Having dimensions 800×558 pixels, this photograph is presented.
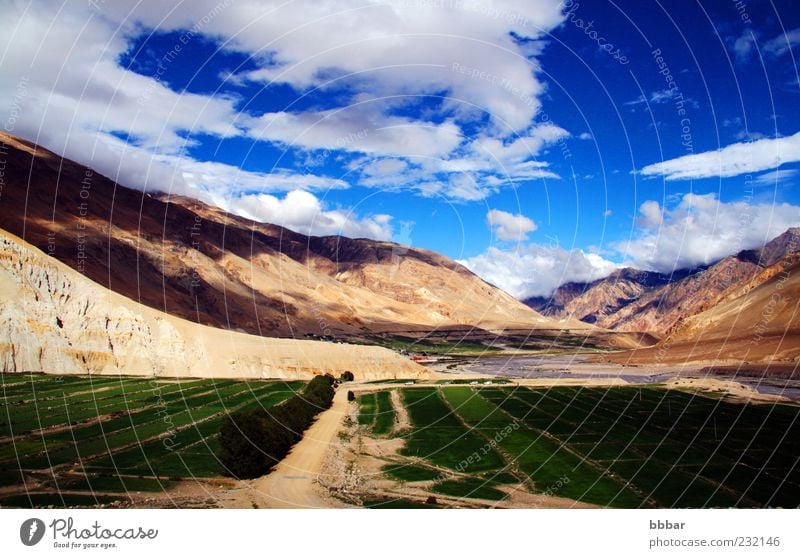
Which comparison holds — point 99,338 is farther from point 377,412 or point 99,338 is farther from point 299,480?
point 299,480

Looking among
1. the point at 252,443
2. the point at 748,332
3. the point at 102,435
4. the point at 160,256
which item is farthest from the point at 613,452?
the point at 160,256

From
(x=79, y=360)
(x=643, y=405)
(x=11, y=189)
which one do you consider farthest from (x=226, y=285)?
(x=643, y=405)

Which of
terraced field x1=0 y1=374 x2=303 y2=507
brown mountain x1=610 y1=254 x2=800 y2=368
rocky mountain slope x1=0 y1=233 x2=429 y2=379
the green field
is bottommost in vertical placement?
Result: terraced field x1=0 y1=374 x2=303 y2=507

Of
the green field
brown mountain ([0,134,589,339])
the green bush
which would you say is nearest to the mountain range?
brown mountain ([0,134,589,339])

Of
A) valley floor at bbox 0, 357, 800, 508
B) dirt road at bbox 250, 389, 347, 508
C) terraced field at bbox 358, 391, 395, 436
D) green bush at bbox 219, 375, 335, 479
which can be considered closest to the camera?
dirt road at bbox 250, 389, 347, 508

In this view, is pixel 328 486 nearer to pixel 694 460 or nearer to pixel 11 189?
pixel 694 460

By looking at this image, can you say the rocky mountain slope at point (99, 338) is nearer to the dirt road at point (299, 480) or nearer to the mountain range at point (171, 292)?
the mountain range at point (171, 292)

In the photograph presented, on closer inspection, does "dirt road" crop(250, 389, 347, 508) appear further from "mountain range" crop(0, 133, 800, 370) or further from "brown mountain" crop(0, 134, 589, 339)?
"brown mountain" crop(0, 134, 589, 339)
